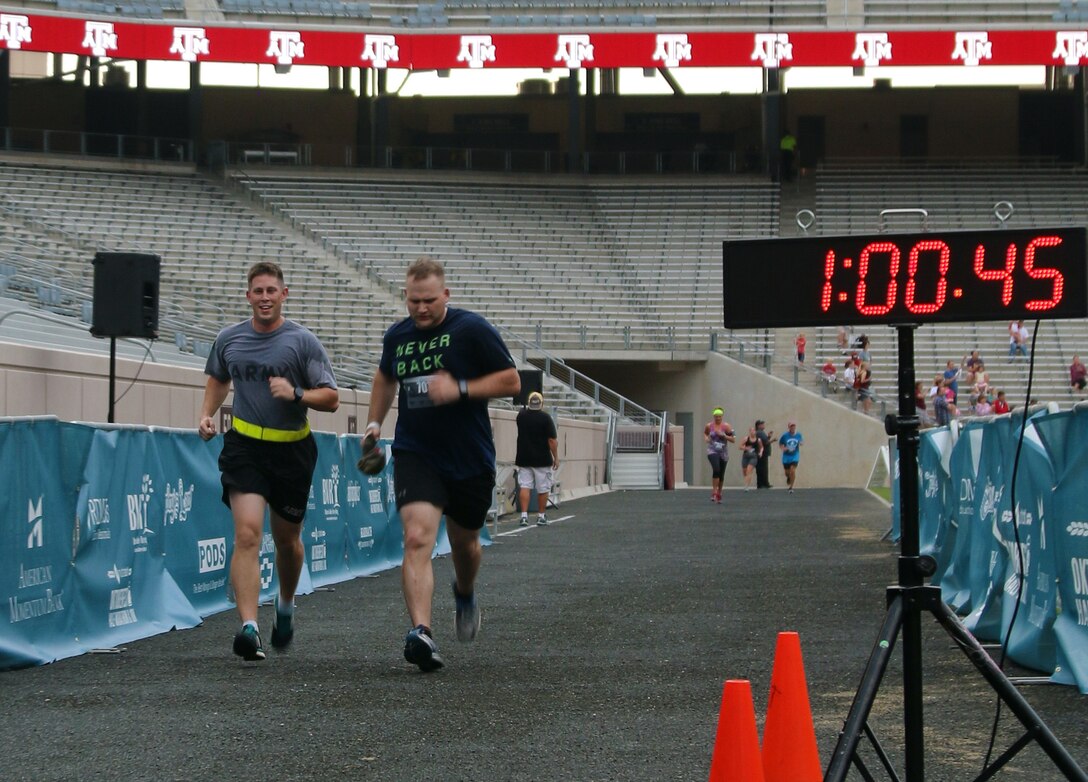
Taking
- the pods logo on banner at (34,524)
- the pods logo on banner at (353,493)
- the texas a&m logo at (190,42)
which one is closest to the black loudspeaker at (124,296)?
the pods logo on banner at (353,493)

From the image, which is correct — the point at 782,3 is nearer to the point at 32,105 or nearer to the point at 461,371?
the point at 32,105

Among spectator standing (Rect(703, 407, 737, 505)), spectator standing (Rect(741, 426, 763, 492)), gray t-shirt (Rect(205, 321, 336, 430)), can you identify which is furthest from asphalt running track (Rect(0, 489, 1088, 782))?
spectator standing (Rect(741, 426, 763, 492))

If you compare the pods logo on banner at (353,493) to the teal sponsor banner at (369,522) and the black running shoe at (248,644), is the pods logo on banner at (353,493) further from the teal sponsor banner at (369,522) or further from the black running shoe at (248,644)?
the black running shoe at (248,644)

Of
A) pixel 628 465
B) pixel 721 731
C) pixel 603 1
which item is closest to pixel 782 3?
pixel 603 1

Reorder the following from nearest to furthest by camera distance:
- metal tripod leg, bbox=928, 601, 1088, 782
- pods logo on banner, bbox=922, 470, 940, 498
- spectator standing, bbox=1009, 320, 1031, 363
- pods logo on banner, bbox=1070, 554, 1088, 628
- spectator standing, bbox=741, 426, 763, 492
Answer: metal tripod leg, bbox=928, 601, 1088, 782, pods logo on banner, bbox=1070, 554, 1088, 628, pods logo on banner, bbox=922, 470, 940, 498, spectator standing, bbox=741, 426, 763, 492, spectator standing, bbox=1009, 320, 1031, 363

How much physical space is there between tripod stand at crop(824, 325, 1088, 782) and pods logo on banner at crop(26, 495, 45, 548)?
4.93 m

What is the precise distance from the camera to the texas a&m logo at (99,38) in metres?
42.0

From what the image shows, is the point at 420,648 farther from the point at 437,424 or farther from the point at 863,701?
the point at 863,701

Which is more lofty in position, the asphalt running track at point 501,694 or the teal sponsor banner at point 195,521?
the teal sponsor banner at point 195,521

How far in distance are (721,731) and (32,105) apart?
47.0 m

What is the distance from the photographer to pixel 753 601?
11.3 meters

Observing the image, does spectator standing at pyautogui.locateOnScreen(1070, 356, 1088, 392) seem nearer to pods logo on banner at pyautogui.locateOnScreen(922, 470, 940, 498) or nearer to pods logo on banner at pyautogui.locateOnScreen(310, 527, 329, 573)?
pods logo on banner at pyautogui.locateOnScreen(922, 470, 940, 498)

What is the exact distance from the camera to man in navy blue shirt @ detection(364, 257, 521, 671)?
7.68 metres

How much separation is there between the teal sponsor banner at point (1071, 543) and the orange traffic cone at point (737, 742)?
305cm
